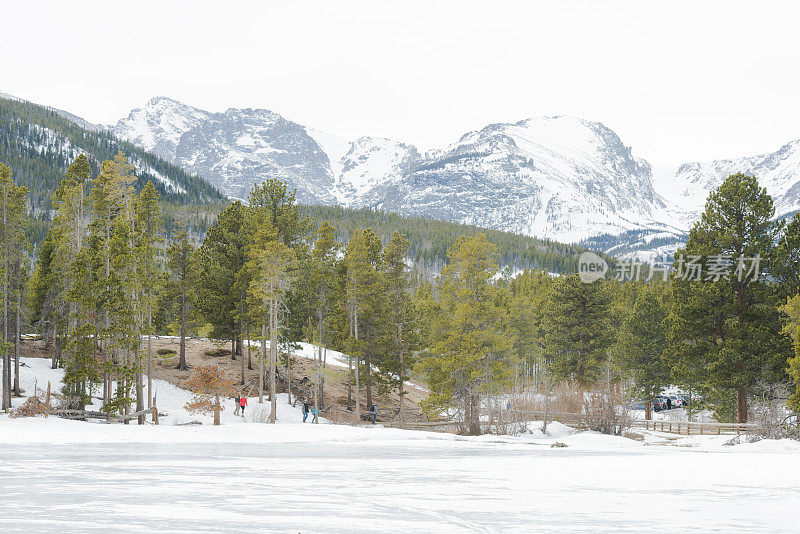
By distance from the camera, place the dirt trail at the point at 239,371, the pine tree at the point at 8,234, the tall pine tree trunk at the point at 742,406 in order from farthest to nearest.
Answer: the dirt trail at the point at 239,371 < the tall pine tree trunk at the point at 742,406 < the pine tree at the point at 8,234

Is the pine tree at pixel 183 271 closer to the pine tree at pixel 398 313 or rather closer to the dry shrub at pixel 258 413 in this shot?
the dry shrub at pixel 258 413

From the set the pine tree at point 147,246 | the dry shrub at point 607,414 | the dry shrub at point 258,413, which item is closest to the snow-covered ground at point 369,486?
the pine tree at point 147,246

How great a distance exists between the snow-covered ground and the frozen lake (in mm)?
50

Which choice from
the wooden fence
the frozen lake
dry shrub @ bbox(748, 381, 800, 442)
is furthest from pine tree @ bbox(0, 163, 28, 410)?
dry shrub @ bbox(748, 381, 800, 442)

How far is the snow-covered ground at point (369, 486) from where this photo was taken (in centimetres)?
1334

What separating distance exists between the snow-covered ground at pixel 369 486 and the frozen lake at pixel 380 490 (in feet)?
0.16

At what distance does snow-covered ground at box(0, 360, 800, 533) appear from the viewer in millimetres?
13344

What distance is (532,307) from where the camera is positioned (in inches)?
3231

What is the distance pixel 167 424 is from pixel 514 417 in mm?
21848

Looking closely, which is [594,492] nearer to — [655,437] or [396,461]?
[396,461]

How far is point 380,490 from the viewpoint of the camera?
58.5 ft

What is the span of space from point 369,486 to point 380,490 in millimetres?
843

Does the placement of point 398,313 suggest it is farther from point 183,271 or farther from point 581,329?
point 183,271

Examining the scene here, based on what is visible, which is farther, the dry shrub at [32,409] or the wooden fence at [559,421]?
the wooden fence at [559,421]
